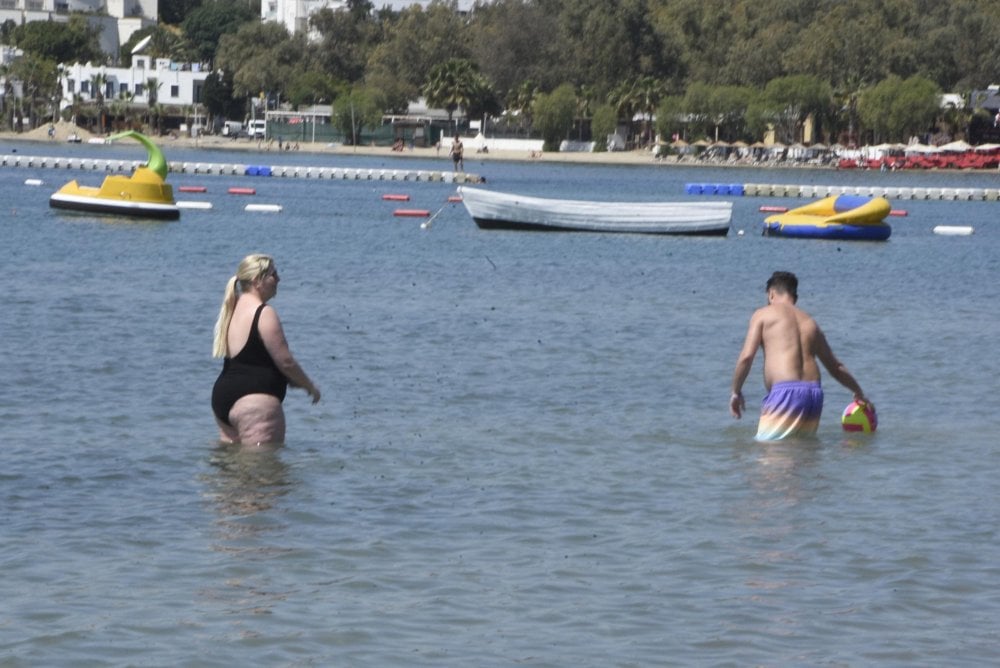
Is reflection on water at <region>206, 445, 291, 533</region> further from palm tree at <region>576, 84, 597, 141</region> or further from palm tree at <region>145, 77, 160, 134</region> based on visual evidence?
palm tree at <region>145, 77, 160, 134</region>

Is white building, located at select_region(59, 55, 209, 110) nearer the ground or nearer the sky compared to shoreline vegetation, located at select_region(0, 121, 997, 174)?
nearer the sky

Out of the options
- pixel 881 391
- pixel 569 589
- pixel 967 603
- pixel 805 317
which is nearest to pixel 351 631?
pixel 569 589

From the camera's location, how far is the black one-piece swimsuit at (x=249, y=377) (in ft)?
37.1

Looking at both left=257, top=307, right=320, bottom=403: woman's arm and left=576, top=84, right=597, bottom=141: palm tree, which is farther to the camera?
left=576, top=84, right=597, bottom=141: palm tree

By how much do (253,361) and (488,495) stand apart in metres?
2.04

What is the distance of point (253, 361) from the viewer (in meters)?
11.4

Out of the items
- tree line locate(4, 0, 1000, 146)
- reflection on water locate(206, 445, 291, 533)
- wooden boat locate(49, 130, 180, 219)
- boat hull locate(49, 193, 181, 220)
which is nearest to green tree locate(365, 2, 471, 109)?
tree line locate(4, 0, 1000, 146)

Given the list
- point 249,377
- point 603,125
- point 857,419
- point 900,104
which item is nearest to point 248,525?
point 249,377

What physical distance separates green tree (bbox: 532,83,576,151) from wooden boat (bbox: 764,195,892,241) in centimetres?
9466

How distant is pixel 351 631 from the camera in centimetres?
877

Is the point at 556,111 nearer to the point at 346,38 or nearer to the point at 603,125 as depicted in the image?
the point at 603,125

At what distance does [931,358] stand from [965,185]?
77557 millimetres

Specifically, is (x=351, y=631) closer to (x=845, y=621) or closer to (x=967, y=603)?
(x=845, y=621)

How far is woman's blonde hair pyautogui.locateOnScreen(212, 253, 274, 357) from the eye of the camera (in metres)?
11.0
